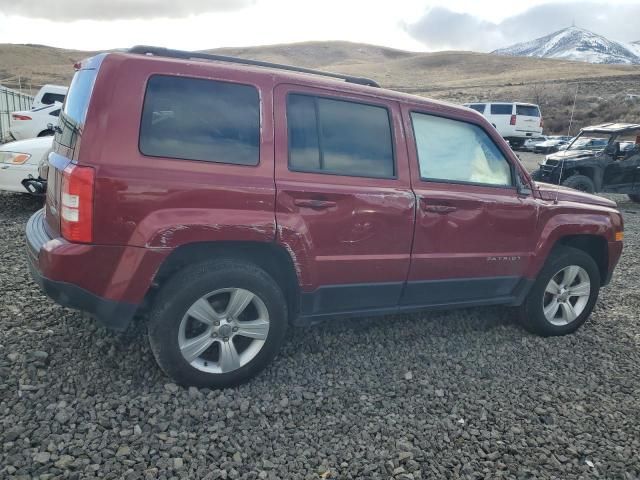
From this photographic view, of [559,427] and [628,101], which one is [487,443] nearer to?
[559,427]

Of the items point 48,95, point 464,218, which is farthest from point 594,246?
point 48,95

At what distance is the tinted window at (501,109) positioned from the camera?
24500 millimetres

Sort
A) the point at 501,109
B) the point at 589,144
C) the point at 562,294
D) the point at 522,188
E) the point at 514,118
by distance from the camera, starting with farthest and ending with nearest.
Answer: the point at 501,109 < the point at 514,118 < the point at 589,144 < the point at 562,294 < the point at 522,188

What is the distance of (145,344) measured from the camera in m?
3.32

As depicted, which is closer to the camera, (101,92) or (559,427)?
(101,92)

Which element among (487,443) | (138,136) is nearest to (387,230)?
(487,443)

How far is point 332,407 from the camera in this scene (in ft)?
9.55

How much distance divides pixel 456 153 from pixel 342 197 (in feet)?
3.57

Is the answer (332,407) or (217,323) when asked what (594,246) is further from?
(217,323)

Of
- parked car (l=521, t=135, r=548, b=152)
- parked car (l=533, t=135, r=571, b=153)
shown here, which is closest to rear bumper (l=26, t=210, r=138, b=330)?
parked car (l=533, t=135, r=571, b=153)

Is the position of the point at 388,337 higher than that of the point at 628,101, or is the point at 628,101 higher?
the point at 628,101

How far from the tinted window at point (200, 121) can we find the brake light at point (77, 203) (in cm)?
32

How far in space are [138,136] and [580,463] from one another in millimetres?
2860

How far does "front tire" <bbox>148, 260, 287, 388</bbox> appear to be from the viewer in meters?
2.73
